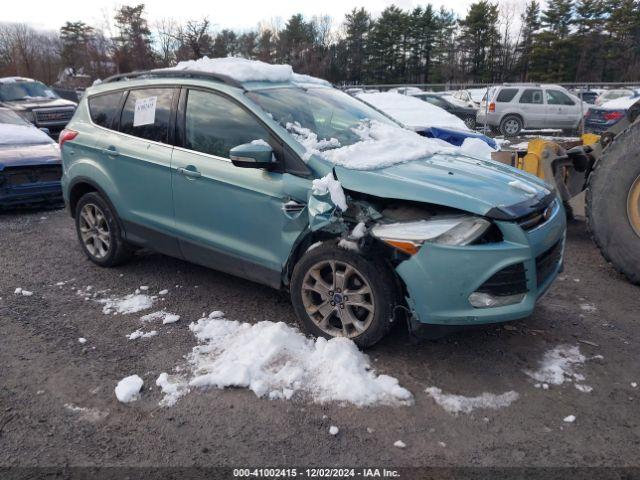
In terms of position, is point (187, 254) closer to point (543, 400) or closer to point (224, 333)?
point (224, 333)

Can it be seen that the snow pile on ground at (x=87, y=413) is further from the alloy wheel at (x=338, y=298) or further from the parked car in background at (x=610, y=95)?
the parked car in background at (x=610, y=95)

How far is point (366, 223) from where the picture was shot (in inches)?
127

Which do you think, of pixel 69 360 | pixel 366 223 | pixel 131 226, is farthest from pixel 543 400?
pixel 131 226

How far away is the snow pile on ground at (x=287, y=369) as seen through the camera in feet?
9.71

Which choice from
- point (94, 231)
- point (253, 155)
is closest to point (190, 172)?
point (253, 155)

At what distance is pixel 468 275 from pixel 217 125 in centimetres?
220

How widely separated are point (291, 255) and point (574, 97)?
680 inches

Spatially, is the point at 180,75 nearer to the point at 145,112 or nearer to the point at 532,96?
the point at 145,112

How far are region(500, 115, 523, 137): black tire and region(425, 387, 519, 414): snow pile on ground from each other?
16302mm

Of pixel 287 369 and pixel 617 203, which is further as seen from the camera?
pixel 617 203

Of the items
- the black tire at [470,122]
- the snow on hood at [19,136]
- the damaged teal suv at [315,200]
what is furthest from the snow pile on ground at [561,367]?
the black tire at [470,122]

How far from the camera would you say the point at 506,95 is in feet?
57.2

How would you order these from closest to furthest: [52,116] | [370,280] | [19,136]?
[370,280], [19,136], [52,116]

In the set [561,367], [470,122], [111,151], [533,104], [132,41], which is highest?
[132,41]
